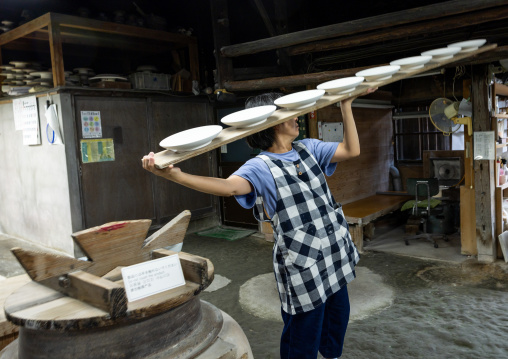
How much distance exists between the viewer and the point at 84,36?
7914 mm

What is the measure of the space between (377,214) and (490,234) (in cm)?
186

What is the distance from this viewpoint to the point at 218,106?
30.1 feet

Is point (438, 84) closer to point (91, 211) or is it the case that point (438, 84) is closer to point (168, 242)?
point (91, 211)

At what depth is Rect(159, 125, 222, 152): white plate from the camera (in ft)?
6.98

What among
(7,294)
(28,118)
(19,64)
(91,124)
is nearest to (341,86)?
(7,294)

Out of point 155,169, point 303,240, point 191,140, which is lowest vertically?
point 303,240

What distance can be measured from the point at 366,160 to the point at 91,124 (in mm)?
5884

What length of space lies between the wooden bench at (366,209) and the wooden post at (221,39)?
10.3 feet

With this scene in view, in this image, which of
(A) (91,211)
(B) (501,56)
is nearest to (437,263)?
(B) (501,56)

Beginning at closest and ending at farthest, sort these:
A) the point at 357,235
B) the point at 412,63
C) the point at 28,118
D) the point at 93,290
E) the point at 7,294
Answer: the point at 93,290, the point at 7,294, the point at 412,63, the point at 357,235, the point at 28,118

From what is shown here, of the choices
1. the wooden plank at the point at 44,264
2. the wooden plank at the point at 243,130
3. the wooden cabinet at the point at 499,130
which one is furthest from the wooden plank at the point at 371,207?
the wooden plank at the point at 44,264

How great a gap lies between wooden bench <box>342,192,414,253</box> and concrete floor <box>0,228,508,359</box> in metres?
0.42

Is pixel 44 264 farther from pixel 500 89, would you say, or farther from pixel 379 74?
pixel 500 89

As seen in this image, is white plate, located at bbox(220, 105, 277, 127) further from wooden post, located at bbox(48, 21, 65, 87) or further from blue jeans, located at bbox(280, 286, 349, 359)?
wooden post, located at bbox(48, 21, 65, 87)
